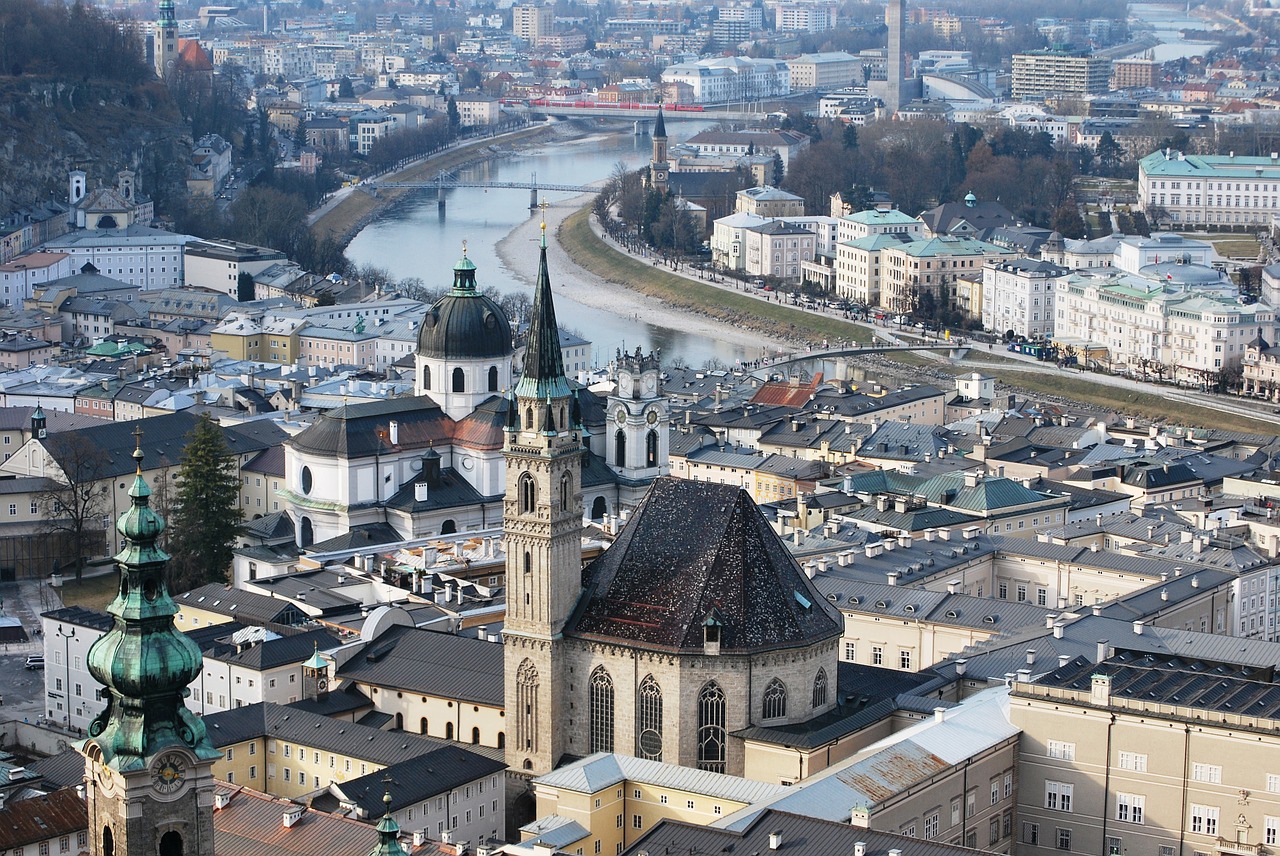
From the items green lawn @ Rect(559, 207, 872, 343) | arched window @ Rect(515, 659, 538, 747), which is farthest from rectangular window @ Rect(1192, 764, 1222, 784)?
green lawn @ Rect(559, 207, 872, 343)

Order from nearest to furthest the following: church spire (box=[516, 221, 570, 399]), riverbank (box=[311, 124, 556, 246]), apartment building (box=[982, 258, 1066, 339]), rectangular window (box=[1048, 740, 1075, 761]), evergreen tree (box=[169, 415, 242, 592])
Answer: rectangular window (box=[1048, 740, 1075, 761]), church spire (box=[516, 221, 570, 399]), evergreen tree (box=[169, 415, 242, 592]), apartment building (box=[982, 258, 1066, 339]), riverbank (box=[311, 124, 556, 246])

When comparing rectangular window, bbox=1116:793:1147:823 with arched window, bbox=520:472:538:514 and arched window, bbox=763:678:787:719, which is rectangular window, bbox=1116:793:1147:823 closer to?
arched window, bbox=763:678:787:719

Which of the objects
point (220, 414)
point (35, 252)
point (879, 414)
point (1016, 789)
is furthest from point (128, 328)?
point (1016, 789)

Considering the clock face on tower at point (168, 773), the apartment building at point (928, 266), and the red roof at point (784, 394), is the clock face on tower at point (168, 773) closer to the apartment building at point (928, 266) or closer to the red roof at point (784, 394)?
the red roof at point (784, 394)

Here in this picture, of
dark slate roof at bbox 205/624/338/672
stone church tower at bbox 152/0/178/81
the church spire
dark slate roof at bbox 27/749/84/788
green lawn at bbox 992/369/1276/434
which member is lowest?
green lawn at bbox 992/369/1276/434

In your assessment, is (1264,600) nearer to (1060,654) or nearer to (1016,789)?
(1060,654)

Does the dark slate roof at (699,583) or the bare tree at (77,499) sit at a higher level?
the dark slate roof at (699,583)

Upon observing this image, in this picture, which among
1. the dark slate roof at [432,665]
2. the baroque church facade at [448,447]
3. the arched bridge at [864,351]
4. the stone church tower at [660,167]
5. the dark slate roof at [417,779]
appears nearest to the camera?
the dark slate roof at [417,779]

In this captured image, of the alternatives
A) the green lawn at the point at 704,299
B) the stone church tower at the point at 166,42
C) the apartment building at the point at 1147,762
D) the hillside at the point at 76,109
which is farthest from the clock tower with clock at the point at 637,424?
the stone church tower at the point at 166,42
